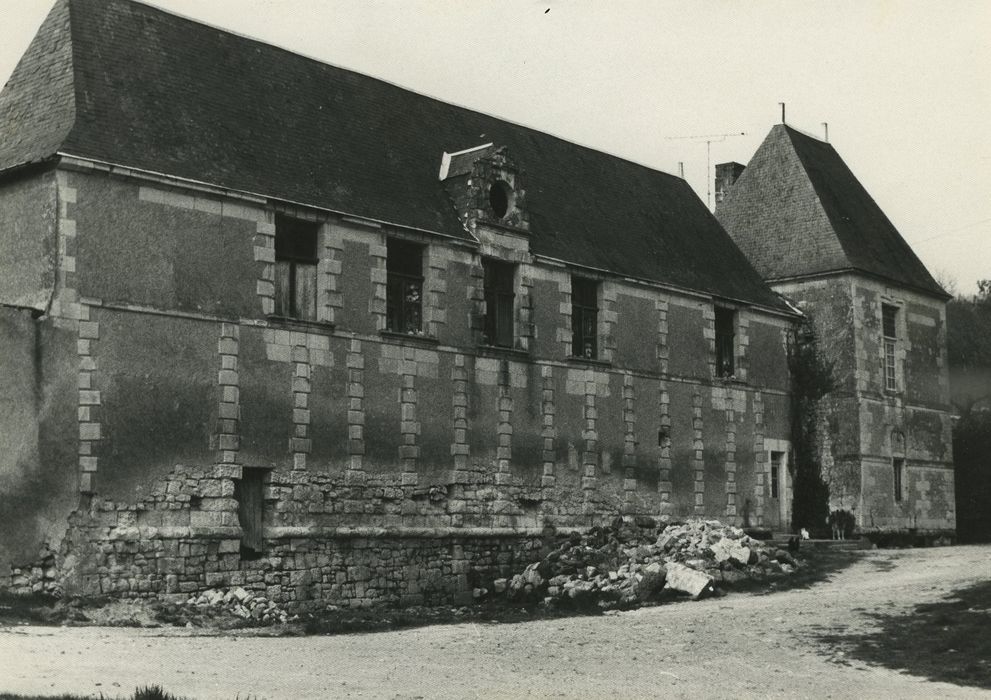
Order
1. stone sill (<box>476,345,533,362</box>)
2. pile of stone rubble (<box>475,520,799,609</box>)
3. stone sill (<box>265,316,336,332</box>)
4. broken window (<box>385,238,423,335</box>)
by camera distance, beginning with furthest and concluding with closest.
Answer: stone sill (<box>476,345,533,362</box>) < broken window (<box>385,238,423,335</box>) < pile of stone rubble (<box>475,520,799,609</box>) < stone sill (<box>265,316,336,332</box>)

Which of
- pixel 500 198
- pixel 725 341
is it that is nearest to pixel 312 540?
pixel 500 198

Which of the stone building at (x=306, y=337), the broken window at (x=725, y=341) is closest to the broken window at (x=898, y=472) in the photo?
the stone building at (x=306, y=337)

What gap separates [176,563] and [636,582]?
6999 mm

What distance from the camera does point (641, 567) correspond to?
20.3 meters

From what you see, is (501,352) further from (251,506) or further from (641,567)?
(251,506)

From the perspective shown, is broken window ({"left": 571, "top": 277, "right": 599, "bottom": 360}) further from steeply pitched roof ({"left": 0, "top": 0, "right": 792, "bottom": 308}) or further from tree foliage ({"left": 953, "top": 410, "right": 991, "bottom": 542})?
tree foliage ({"left": 953, "top": 410, "right": 991, "bottom": 542})

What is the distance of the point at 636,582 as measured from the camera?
19531 mm

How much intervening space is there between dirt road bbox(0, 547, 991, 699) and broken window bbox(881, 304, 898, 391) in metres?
13.0

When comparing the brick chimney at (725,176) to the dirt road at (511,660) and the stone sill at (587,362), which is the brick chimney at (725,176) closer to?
the stone sill at (587,362)

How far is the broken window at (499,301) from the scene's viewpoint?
72.9 feet

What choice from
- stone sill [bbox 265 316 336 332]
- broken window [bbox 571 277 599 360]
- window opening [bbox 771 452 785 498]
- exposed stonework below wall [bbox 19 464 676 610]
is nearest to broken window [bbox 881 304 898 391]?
window opening [bbox 771 452 785 498]

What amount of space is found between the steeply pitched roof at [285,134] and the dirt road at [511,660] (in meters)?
6.94

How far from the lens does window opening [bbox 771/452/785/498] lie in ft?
92.2

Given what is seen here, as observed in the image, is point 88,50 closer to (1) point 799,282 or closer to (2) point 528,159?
(2) point 528,159
